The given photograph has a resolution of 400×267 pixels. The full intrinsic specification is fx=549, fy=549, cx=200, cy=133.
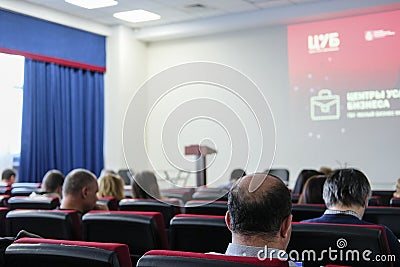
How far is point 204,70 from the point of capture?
205 centimetres

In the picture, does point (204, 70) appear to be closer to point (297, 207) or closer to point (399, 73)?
point (297, 207)

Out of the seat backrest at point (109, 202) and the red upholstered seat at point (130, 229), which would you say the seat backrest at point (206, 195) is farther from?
the red upholstered seat at point (130, 229)

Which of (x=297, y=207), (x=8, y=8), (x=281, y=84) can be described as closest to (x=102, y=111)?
(x=8, y=8)

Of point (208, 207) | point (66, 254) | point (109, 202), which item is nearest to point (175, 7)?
point (109, 202)

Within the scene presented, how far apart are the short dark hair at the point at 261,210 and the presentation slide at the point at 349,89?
23.9 ft

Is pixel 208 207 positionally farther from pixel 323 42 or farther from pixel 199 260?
pixel 323 42

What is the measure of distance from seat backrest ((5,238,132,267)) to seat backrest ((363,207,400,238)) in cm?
172

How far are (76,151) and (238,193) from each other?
27.5 feet

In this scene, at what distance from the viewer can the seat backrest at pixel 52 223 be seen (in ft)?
9.47

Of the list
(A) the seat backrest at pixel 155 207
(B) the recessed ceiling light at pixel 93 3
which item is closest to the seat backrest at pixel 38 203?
(A) the seat backrest at pixel 155 207

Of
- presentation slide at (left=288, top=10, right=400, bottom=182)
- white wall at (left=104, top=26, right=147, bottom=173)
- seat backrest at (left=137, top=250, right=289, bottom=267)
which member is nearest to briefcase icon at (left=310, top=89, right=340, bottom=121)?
presentation slide at (left=288, top=10, right=400, bottom=182)

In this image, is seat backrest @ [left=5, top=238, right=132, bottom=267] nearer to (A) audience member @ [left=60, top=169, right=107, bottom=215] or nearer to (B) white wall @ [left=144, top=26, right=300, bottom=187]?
(A) audience member @ [left=60, top=169, right=107, bottom=215]

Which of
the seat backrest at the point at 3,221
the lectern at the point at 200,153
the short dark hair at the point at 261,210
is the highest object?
the lectern at the point at 200,153

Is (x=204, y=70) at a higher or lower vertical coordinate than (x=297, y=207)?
higher
